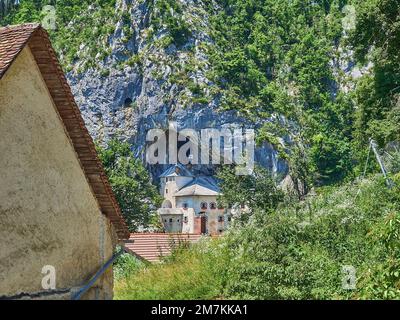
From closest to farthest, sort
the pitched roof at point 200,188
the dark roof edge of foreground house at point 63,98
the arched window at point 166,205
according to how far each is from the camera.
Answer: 1. the dark roof edge of foreground house at point 63,98
2. the arched window at point 166,205
3. the pitched roof at point 200,188

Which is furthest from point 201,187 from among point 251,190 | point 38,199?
point 38,199

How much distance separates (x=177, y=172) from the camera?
116312 millimetres

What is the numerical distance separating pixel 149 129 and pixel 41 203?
109m

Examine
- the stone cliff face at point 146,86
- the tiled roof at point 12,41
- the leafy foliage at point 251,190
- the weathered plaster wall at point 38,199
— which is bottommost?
the weathered plaster wall at point 38,199

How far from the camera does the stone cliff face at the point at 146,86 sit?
397 ft

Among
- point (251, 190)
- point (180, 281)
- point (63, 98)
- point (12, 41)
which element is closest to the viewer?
point (12, 41)

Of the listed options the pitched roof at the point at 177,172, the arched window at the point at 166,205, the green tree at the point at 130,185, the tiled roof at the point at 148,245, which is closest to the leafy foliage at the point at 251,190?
the green tree at the point at 130,185

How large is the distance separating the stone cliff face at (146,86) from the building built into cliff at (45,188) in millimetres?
104367

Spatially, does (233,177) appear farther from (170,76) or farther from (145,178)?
(170,76)

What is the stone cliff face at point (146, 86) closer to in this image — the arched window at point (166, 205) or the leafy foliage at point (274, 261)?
the arched window at point (166, 205)

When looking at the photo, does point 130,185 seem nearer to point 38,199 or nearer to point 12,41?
point 38,199

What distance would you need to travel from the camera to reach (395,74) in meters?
40.3

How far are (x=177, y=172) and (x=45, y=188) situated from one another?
340 ft

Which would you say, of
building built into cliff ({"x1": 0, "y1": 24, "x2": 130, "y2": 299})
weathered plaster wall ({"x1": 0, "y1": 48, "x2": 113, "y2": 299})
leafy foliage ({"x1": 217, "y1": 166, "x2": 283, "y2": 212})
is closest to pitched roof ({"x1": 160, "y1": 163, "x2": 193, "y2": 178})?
leafy foliage ({"x1": 217, "y1": 166, "x2": 283, "y2": 212})
